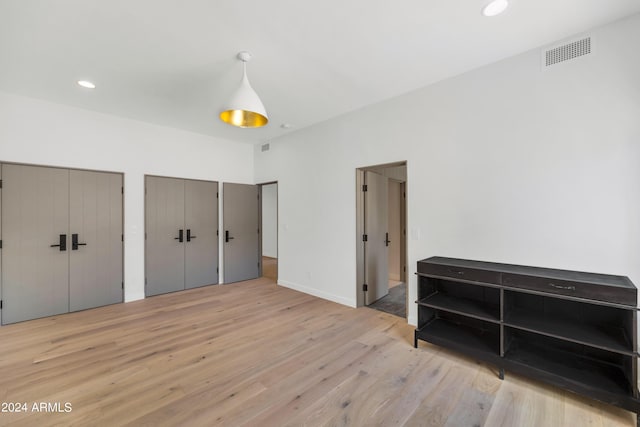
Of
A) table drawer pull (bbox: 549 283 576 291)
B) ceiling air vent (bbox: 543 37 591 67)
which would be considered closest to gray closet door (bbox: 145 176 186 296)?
table drawer pull (bbox: 549 283 576 291)

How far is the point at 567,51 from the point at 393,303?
3630mm

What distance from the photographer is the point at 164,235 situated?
4.83 m

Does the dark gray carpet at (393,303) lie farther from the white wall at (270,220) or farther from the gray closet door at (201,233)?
the white wall at (270,220)

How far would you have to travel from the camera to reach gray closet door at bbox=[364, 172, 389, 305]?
4.19 m

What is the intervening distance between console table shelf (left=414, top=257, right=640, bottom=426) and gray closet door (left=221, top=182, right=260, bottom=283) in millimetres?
4011

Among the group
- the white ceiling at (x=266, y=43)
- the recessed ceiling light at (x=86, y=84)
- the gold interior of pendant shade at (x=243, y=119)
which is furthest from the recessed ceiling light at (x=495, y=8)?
the recessed ceiling light at (x=86, y=84)

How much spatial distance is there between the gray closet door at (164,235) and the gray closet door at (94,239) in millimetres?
426

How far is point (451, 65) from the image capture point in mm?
2885

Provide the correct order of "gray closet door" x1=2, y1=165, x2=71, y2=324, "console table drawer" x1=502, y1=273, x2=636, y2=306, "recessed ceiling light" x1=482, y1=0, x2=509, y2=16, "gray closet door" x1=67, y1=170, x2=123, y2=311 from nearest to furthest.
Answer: "console table drawer" x1=502, y1=273, x2=636, y2=306 < "recessed ceiling light" x1=482, y1=0, x2=509, y2=16 < "gray closet door" x1=2, y1=165, x2=71, y2=324 < "gray closet door" x1=67, y1=170, x2=123, y2=311

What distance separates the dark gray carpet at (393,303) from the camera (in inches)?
156

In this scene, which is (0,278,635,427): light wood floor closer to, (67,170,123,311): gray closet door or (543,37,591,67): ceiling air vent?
(67,170,123,311): gray closet door

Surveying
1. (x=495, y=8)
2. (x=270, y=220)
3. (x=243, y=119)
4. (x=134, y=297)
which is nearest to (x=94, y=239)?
A: (x=134, y=297)

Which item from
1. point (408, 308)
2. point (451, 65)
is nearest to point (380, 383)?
point (408, 308)

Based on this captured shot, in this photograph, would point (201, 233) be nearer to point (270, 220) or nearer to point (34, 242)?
point (34, 242)
